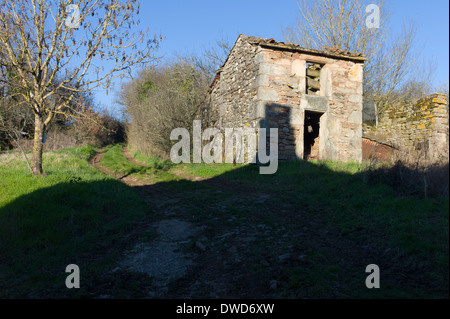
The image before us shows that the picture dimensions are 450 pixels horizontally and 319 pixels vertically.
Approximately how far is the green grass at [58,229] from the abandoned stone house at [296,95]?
251 inches

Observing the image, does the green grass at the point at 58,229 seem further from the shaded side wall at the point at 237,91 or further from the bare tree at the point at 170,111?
the bare tree at the point at 170,111

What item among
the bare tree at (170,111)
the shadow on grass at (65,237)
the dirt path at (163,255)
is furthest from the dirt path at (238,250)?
the bare tree at (170,111)

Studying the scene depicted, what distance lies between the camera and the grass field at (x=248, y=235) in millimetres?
4008

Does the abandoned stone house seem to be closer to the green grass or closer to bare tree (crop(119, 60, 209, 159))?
bare tree (crop(119, 60, 209, 159))

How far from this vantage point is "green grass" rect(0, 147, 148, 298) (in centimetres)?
445

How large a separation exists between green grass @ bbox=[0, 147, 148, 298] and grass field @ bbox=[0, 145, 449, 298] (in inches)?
0.8

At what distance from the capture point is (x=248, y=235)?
5.67m

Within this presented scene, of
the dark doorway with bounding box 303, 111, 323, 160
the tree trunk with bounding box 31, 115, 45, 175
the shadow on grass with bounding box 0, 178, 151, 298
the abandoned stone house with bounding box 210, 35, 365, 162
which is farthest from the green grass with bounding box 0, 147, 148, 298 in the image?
the dark doorway with bounding box 303, 111, 323, 160

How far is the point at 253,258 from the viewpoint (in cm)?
468

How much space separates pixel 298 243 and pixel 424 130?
13476 millimetres

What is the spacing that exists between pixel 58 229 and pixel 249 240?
11.6ft

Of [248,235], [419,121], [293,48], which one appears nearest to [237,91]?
[293,48]
